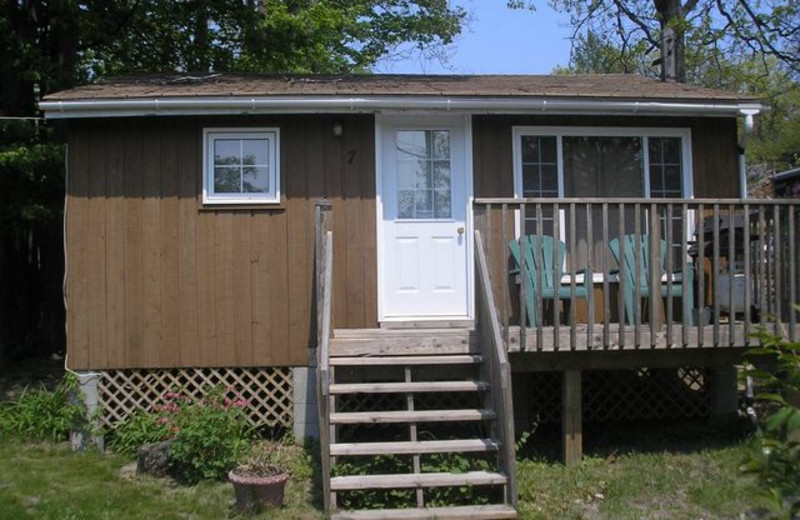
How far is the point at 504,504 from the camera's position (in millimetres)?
5242

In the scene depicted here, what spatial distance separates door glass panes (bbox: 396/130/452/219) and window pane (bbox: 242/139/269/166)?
1352 millimetres

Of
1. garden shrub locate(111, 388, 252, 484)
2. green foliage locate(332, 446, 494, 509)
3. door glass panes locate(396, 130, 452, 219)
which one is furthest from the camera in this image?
door glass panes locate(396, 130, 452, 219)

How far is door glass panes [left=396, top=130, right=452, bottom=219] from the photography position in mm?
7676

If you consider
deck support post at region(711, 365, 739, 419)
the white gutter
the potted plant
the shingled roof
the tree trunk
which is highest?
the tree trunk

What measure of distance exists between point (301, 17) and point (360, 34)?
7.21 meters

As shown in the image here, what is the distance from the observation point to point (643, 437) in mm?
7336

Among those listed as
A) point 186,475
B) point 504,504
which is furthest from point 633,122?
point 186,475

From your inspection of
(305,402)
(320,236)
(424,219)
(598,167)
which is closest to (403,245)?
(424,219)

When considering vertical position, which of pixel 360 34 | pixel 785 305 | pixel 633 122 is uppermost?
pixel 360 34

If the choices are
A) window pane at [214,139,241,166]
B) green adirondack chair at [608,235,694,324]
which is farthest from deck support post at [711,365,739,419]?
window pane at [214,139,241,166]

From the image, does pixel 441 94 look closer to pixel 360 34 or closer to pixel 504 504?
pixel 504 504

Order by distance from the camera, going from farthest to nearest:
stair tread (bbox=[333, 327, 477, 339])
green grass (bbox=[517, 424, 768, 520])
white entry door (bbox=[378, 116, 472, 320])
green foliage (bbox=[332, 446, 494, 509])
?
white entry door (bbox=[378, 116, 472, 320]) → stair tread (bbox=[333, 327, 477, 339]) → green grass (bbox=[517, 424, 768, 520]) → green foliage (bbox=[332, 446, 494, 509])

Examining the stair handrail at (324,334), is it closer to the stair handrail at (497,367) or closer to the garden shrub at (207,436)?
the garden shrub at (207,436)

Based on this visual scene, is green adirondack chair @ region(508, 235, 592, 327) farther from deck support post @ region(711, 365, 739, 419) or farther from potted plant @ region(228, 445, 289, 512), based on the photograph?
potted plant @ region(228, 445, 289, 512)
